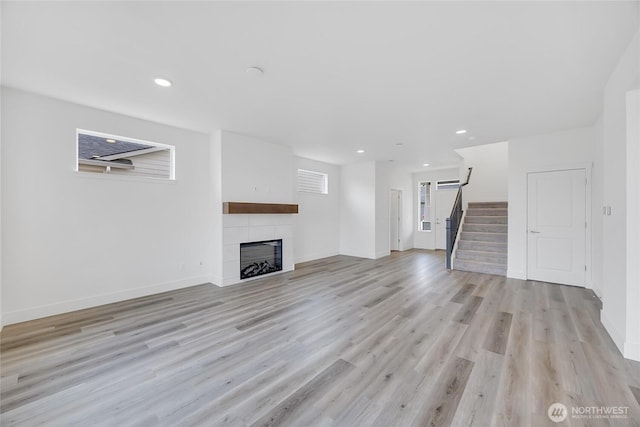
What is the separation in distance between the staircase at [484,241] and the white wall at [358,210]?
2287 mm

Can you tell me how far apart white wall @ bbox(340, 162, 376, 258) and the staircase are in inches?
90.0

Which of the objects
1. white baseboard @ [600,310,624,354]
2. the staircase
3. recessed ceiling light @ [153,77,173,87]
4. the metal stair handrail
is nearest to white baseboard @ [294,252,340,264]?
the metal stair handrail

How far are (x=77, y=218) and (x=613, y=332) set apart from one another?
670 cm

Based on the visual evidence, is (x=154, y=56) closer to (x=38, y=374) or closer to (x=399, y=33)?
(x=399, y=33)

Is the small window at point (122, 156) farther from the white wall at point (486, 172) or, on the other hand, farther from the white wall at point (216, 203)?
the white wall at point (486, 172)

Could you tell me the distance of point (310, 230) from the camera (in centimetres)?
711

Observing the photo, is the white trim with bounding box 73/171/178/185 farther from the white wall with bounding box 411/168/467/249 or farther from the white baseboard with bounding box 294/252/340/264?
the white wall with bounding box 411/168/467/249

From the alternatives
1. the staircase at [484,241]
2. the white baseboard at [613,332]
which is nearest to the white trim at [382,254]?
the staircase at [484,241]

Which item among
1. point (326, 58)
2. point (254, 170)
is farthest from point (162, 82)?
point (254, 170)

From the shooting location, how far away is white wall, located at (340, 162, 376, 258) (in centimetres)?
732

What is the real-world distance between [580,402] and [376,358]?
1.46 meters

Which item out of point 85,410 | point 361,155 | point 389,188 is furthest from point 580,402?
point 389,188

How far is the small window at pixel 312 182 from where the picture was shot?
6.96 metres

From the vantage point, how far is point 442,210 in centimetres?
898
